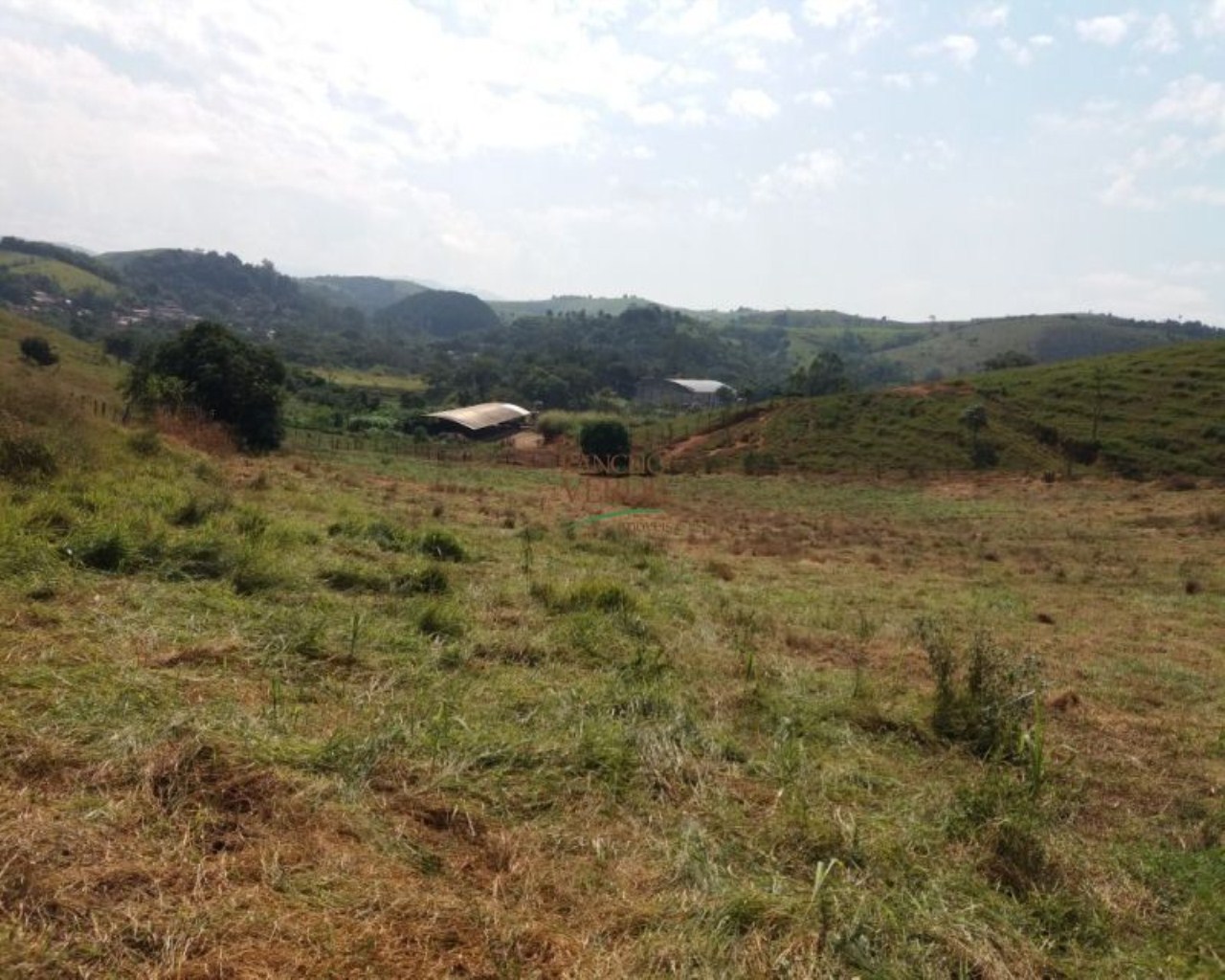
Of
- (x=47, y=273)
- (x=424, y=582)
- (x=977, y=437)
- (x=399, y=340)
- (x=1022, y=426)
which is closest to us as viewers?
(x=424, y=582)

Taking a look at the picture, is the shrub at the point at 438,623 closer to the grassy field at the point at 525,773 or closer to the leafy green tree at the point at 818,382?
the grassy field at the point at 525,773

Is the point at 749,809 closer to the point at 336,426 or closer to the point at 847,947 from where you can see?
the point at 847,947

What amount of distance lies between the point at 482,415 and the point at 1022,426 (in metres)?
49.4

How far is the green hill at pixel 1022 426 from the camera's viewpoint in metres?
47.1

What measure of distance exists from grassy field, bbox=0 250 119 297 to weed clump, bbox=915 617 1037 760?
554ft

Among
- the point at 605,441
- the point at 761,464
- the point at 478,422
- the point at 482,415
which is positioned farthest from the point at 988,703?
the point at 482,415

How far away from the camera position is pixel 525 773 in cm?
423

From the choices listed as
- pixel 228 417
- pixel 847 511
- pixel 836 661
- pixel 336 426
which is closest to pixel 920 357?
pixel 336 426

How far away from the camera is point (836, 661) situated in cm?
805

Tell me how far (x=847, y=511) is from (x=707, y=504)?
629 centimetres

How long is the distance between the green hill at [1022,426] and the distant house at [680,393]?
51.8 metres

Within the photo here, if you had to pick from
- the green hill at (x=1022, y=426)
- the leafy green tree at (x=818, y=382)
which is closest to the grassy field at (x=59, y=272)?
the leafy green tree at (x=818, y=382)

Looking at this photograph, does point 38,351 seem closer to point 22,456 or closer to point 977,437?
point 22,456

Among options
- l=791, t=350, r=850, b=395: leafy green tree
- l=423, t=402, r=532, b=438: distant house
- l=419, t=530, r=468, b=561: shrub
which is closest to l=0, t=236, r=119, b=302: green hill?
l=423, t=402, r=532, b=438: distant house
